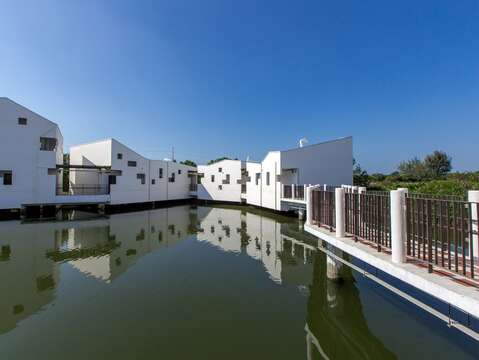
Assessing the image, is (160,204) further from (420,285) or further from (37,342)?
(420,285)

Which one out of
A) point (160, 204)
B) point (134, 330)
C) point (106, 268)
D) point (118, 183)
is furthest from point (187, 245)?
point (160, 204)

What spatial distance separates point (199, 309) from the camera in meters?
4.98

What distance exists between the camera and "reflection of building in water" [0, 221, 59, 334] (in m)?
4.99

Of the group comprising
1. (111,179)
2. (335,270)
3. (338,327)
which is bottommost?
(338,327)

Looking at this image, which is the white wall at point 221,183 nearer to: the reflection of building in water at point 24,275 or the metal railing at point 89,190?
the metal railing at point 89,190

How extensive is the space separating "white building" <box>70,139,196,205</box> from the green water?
10897 millimetres

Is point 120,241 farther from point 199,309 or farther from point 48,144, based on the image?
point 48,144

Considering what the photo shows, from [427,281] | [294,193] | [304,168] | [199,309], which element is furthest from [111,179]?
[427,281]

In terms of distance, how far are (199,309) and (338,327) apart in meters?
2.68

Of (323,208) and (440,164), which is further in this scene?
(440,164)

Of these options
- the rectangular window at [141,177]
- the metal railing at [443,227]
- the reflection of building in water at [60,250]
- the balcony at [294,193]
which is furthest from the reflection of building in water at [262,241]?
the rectangular window at [141,177]

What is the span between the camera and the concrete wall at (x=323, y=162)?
1573 cm

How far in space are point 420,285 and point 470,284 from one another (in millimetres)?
454

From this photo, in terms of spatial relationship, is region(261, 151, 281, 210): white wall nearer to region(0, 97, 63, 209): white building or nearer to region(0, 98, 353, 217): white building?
region(0, 98, 353, 217): white building
